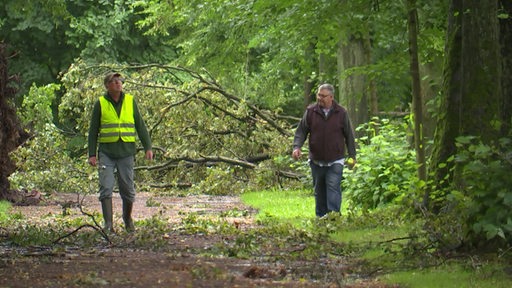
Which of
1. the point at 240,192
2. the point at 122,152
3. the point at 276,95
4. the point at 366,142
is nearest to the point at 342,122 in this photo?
the point at 122,152

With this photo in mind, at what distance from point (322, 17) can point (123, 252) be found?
209 inches

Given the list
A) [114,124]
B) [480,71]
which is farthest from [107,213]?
[480,71]

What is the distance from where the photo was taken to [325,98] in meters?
14.2

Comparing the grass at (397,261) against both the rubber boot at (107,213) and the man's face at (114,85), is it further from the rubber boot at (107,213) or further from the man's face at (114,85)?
the man's face at (114,85)

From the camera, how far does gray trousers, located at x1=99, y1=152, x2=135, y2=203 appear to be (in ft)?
42.4

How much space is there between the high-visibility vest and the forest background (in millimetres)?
2008

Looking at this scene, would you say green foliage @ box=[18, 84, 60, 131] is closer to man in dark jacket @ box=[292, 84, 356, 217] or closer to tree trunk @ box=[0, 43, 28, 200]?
tree trunk @ box=[0, 43, 28, 200]

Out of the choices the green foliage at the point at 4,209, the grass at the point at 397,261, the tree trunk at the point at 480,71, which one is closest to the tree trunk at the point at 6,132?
the green foliage at the point at 4,209

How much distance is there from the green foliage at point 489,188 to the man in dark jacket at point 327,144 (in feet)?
18.3

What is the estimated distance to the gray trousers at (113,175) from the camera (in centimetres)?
1293

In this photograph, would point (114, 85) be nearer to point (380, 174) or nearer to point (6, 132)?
point (380, 174)

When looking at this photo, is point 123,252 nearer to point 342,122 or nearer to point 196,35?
point 342,122

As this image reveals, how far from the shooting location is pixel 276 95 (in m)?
35.4

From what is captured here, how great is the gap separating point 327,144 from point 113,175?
2996 mm
